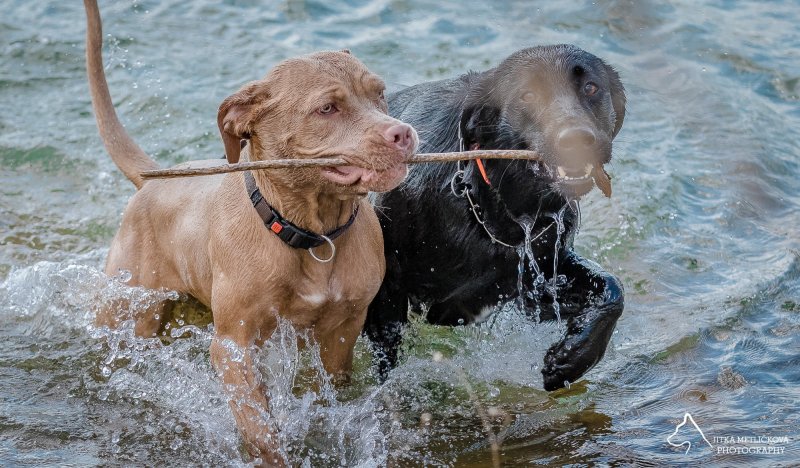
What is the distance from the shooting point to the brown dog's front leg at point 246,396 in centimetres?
467

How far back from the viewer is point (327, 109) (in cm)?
438

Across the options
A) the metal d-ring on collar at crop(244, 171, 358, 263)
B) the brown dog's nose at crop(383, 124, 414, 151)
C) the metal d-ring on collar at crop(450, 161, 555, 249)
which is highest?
the brown dog's nose at crop(383, 124, 414, 151)

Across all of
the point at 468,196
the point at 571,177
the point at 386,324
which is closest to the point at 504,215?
the point at 468,196

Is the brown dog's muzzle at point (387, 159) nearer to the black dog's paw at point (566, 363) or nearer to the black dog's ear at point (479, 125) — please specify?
the black dog's ear at point (479, 125)

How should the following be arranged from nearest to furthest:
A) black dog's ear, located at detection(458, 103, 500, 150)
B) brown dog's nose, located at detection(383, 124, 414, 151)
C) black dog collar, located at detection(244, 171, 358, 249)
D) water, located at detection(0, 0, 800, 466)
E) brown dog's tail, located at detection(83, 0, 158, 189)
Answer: brown dog's nose, located at detection(383, 124, 414, 151) → black dog collar, located at detection(244, 171, 358, 249) → water, located at detection(0, 0, 800, 466) → black dog's ear, located at detection(458, 103, 500, 150) → brown dog's tail, located at detection(83, 0, 158, 189)

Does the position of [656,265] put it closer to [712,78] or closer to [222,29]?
[712,78]

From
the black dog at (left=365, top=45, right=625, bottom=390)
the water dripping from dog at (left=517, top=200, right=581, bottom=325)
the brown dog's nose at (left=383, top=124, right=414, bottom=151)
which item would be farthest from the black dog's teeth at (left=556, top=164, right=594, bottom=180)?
the brown dog's nose at (left=383, top=124, right=414, bottom=151)

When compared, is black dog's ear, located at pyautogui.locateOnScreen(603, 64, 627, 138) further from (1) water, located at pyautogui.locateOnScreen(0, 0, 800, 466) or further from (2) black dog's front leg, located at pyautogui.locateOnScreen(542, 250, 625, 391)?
(1) water, located at pyautogui.locateOnScreen(0, 0, 800, 466)

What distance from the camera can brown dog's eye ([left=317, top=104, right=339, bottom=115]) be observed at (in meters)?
4.38

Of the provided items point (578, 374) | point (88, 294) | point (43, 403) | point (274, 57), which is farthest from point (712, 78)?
point (43, 403)

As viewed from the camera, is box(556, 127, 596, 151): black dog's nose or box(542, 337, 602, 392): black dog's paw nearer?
box(556, 127, 596, 151): black dog's nose

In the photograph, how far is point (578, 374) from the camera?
535cm

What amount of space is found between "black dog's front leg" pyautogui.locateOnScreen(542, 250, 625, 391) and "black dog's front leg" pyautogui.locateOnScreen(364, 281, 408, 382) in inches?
32.7

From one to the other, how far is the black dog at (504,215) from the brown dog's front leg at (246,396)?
46.0 inches
